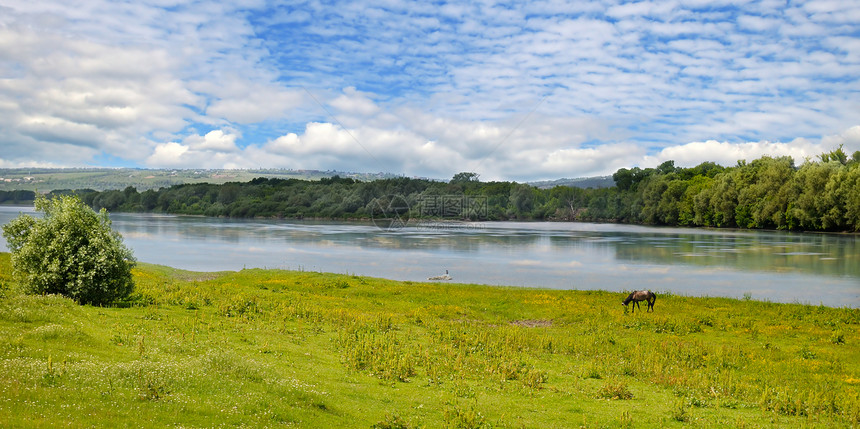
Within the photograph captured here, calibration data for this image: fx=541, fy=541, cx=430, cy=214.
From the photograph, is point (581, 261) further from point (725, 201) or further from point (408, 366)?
point (725, 201)

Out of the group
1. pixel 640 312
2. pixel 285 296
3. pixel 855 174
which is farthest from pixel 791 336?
pixel 855 174

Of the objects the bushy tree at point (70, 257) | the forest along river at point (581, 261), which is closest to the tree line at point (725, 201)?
the forest along river at point (581, 261)

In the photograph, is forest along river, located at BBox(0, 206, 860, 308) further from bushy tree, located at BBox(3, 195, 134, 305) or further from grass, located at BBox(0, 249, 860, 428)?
bushy tree, located at BBox(3, 195, 134, 305)

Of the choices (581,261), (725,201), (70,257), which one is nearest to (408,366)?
(70,257)

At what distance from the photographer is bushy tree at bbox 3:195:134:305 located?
67.9ft

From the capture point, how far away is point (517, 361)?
54.2 feet

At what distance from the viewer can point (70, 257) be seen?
20.8 metres

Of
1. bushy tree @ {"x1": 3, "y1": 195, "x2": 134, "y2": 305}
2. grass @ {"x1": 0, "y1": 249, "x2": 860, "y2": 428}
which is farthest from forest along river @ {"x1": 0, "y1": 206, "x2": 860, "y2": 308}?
bushy tree @ {"x1": 3, "y1": 195, "x2": 134, "y2": 305}

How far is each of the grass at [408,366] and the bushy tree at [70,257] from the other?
1454mm

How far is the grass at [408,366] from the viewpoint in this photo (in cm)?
951

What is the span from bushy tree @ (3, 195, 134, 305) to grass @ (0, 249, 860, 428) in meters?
1.45

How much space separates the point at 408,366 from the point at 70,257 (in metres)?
14.7

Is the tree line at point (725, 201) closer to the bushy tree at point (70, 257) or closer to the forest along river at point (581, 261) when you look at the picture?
the forest along river at point (581, 261)

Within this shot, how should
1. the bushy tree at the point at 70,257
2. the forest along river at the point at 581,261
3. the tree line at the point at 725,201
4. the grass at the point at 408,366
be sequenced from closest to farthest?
the grass at the point at 408,366 < the bushy tree at the point at 70,257 < the forest along river at the point at 581,261 < the tree line at the point at 725,201
